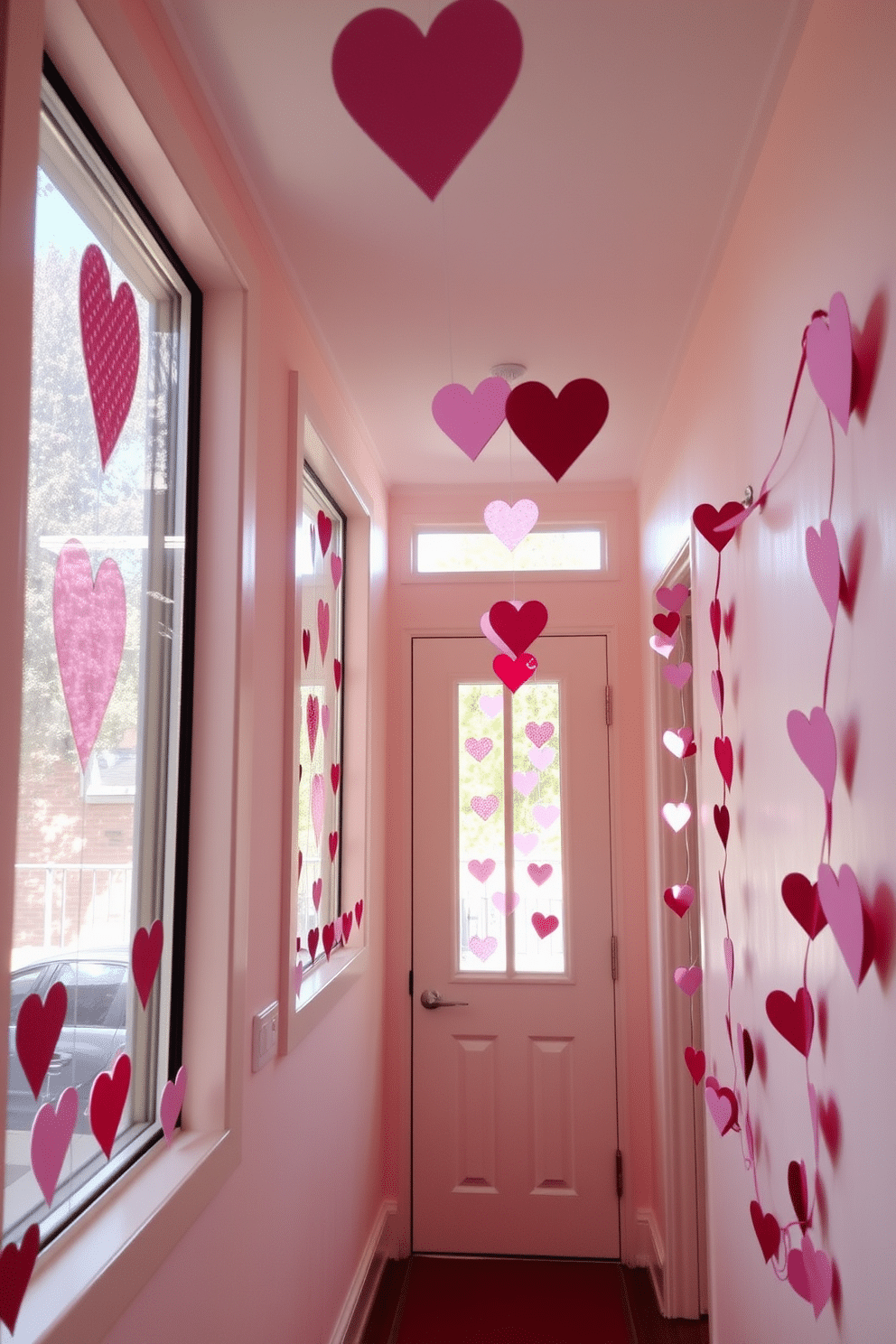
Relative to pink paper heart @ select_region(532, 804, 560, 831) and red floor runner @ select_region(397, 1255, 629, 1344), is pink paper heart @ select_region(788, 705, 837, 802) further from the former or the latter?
red floor runner @ select_region(397, 1255, 629, 1344)

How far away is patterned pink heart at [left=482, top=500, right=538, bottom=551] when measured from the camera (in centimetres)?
243

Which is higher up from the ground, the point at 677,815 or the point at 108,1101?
the point at 677,815

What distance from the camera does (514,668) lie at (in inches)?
116

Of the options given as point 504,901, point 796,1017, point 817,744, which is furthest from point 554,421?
point 504,901

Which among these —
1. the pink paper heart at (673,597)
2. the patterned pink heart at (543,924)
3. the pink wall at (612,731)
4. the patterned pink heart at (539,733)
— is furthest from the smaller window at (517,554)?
the patterned pink heart at (543,924)

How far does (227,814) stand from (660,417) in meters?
1.97

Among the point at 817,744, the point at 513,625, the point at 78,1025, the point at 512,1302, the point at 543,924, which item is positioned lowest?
the point at 512,1302

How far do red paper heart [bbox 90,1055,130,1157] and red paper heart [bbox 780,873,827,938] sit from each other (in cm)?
99

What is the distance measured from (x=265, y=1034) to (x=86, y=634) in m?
0.99

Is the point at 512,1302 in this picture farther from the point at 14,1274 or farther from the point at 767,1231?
the point at 14,1274

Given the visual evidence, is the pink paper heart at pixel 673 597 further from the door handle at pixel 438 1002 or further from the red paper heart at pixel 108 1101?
the red paper heart at pixel 108 1101

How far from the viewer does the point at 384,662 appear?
11.9 ft

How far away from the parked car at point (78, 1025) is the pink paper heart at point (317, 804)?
1237 millimetres

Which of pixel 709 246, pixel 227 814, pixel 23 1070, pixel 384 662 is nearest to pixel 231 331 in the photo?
pixel 227 814
